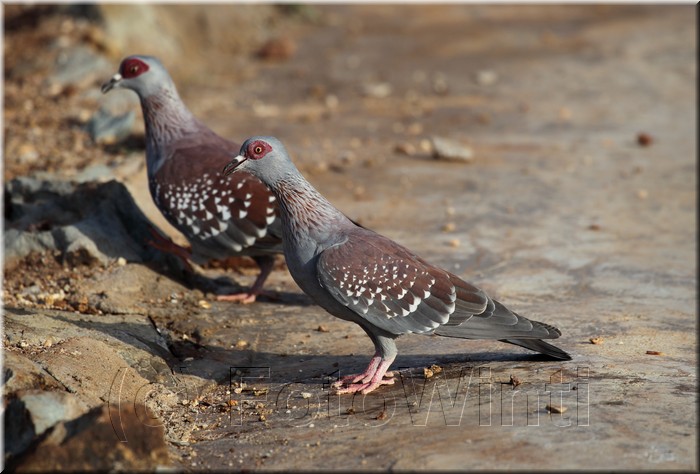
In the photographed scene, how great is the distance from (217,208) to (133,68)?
1.68 meters

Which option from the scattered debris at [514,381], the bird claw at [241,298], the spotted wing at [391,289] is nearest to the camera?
the scattered debris at [514,381]

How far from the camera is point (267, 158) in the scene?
19.2ft

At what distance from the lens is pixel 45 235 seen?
7.57m

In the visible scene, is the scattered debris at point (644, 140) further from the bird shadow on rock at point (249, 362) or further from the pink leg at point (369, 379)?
the pink leg at point (369, 379)

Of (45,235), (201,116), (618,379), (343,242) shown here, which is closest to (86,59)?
(201,116)

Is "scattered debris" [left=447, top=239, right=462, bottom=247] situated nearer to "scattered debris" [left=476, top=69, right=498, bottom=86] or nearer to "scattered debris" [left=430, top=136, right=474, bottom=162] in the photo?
"scattered debris" [left=430, top=136, right=474, bottom=162]

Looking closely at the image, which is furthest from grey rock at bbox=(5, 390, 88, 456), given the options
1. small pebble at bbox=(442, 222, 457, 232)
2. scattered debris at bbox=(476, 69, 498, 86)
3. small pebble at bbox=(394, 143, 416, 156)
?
scattered debris at bbox=(476, 69, 498, 86)

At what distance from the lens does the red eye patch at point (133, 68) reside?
8016 mm

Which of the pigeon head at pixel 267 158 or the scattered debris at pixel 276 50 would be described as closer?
the pigeon head at pixel 267 158

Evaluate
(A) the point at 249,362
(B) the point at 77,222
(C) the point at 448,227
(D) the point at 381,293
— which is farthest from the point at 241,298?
(C) the point at 448,227

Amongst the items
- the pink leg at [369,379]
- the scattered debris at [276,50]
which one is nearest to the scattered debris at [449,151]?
the scattered debris at [276,50]

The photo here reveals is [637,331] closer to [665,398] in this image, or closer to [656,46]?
[665,398]

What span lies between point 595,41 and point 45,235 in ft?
38.0

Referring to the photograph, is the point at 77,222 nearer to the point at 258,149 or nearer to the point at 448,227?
the point at 258,149
